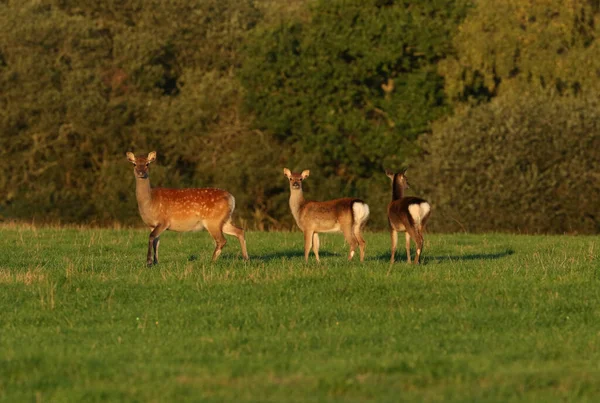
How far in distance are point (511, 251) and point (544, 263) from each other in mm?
4085

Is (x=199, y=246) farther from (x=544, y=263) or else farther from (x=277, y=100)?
(x=277, y=100)

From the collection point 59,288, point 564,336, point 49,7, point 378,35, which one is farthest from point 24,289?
point 49,7

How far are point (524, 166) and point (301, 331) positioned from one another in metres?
28.0

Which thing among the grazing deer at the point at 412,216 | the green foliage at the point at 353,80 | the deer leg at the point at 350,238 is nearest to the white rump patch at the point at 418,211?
the grazing deer at the point at 412,216

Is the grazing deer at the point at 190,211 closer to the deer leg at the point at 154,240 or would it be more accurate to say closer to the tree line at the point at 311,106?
the deer leg at the point at 154,240

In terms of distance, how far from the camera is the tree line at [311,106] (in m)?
39.3

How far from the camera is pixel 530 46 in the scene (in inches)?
1651

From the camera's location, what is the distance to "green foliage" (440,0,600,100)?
41438 millimetres

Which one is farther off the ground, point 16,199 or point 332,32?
point 332,32

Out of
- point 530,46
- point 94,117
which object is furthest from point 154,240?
point 94,117

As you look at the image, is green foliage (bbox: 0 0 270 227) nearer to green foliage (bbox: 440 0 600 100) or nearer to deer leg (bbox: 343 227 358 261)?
green foliage (bbox: 440 0 600 100)

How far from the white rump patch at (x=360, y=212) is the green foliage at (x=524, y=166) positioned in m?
20.5

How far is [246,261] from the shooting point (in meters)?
18.2

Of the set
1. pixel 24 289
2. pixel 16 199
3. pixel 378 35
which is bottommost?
pixel 16 199
